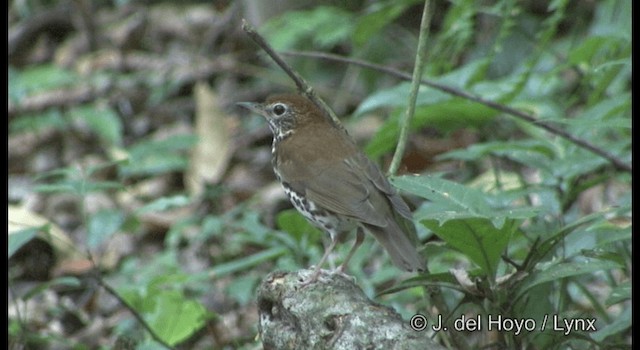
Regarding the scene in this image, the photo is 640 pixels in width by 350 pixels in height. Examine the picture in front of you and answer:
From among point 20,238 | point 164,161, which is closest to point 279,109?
point 20,238

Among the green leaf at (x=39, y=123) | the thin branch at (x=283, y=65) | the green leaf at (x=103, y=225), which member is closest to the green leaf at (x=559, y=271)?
the thin branch at (x=283, y=65)

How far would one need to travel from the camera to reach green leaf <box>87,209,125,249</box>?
4.98m

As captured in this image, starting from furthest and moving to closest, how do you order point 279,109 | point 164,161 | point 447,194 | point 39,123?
point 39,123, point 164,161, point 279,109, point 447,194

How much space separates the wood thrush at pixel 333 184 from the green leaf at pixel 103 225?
1.15m

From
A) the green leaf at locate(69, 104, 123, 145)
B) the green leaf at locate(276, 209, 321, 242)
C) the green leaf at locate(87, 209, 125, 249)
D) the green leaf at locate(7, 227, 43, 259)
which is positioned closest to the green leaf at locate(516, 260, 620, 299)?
the green leaf at locate(276, 209, 321, 242)

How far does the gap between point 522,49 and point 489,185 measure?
8.85ft

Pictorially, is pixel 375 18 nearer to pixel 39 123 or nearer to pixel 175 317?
pixel 175 317

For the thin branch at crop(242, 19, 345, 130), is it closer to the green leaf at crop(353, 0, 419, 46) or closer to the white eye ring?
the white eye ring

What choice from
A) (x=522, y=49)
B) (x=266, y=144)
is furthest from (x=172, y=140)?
(x=522, y=49)

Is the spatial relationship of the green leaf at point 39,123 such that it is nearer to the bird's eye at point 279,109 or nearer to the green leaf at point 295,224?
the bird's eye at point 279,109

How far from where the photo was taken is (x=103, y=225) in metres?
5.09

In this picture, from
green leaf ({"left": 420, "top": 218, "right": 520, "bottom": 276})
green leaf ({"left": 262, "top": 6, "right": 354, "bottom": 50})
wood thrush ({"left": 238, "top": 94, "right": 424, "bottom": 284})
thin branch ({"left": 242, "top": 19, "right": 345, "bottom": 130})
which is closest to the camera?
green leaf ({"left": 420, "top": 218, "right": 520, "bottom": 276})

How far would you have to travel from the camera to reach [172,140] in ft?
19.6
